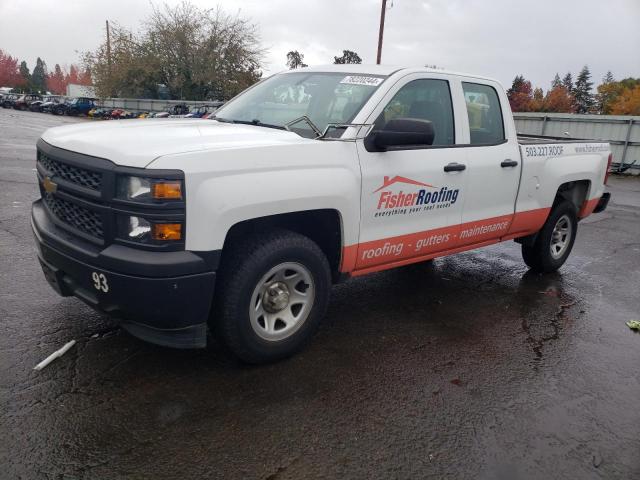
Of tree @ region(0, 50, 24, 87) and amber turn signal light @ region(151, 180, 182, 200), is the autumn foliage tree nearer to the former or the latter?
tree @ region(0, 50, 24, 87)

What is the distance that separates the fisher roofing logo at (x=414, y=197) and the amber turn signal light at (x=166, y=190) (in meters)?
1.43

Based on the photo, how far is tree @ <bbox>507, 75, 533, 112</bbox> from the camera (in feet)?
248

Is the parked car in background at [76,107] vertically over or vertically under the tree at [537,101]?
under

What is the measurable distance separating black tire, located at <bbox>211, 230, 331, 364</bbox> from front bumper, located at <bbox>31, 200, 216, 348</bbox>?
162mm

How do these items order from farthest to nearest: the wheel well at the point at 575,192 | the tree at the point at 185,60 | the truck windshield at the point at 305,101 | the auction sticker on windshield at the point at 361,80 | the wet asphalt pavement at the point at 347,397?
1. the tree at the point at 185,60
2. the wheel well at the point at 575,192
3. the auction sticker on windshield at the point at 361,80
4. the truck windshield at the point at 305,101
5. the wet asphalt pavement at the point at 347,397

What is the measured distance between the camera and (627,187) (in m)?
15.1

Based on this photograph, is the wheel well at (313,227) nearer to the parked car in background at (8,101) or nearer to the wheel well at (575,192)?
the wheel well at (575,192)

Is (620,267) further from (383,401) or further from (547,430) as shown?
(383,401)

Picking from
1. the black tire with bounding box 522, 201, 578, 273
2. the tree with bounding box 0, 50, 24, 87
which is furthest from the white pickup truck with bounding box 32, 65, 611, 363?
the tree with bounding box 0, 50, 24, 87

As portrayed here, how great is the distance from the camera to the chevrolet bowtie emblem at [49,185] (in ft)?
10.5

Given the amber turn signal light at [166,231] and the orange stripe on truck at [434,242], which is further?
the orange stripe on truck at [434,242]

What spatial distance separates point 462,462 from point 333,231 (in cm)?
164

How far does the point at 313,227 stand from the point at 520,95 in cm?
8329

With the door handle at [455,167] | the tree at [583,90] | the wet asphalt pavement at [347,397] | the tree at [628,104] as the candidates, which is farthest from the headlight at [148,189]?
the tree at [583,90]
